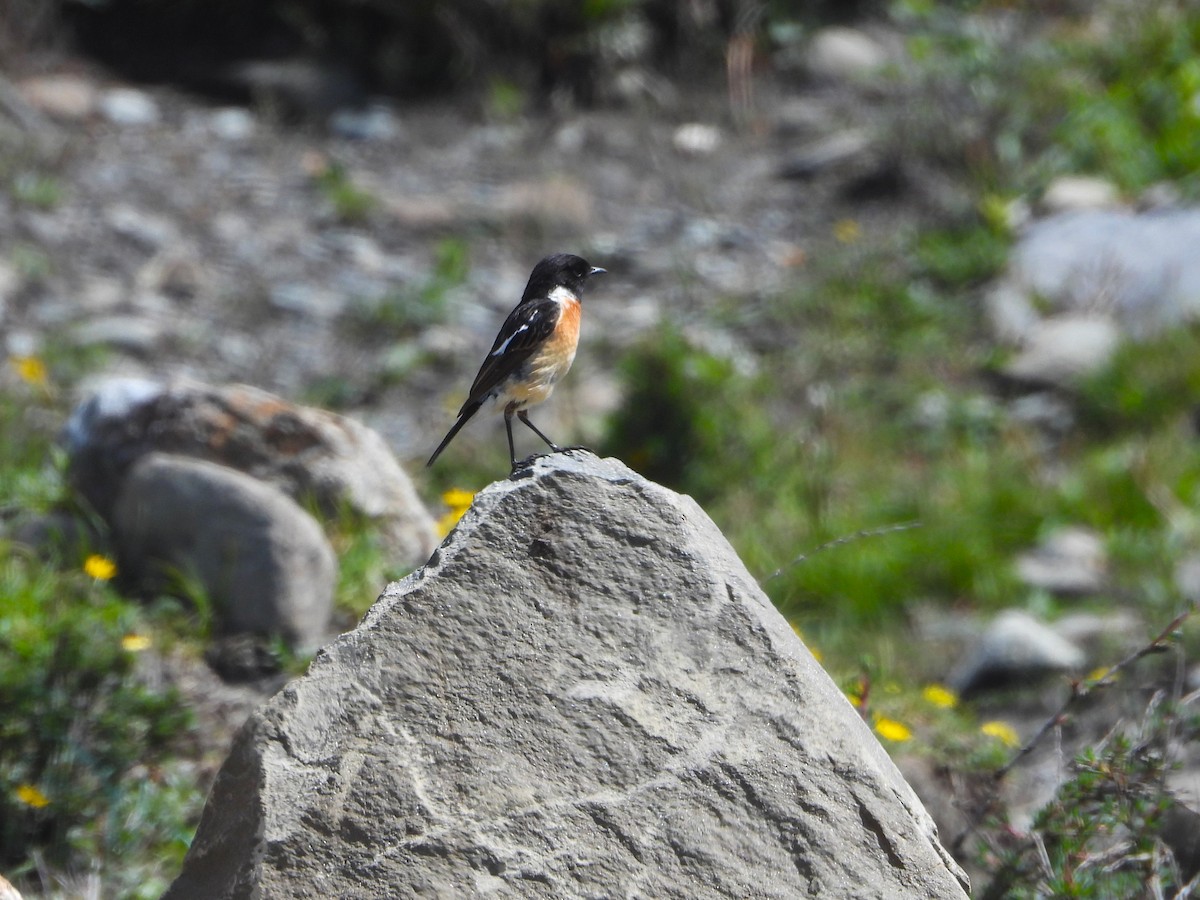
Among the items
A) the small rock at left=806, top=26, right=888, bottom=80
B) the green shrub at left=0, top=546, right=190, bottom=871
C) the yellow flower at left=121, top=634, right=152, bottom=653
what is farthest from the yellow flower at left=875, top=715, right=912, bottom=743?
the small rock at left=806, top=26, right=888, bottom=80

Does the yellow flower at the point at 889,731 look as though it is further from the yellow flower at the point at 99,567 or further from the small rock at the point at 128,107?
the small rock at the point at 128,107

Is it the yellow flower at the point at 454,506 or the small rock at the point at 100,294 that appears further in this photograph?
the small rock at the point at 100,294

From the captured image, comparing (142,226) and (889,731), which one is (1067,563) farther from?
(142,226)

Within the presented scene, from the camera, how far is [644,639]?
2.99 metres

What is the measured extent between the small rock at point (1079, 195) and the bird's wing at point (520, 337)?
6681 mm

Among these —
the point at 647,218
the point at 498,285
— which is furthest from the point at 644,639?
the point at 647,218

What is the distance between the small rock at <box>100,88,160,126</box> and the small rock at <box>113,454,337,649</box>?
6245 millimetres

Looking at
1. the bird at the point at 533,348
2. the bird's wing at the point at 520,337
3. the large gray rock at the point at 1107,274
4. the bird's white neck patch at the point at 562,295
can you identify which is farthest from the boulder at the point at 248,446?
the large gray rock at the point at 1107,274

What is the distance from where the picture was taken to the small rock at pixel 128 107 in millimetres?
10930

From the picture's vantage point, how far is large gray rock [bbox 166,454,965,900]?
109 inches

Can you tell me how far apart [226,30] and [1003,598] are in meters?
7.70

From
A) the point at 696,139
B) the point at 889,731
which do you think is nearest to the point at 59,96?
the point at 696,139

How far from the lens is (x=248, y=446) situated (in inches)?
223

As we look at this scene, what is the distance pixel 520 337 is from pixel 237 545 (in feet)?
4.76
